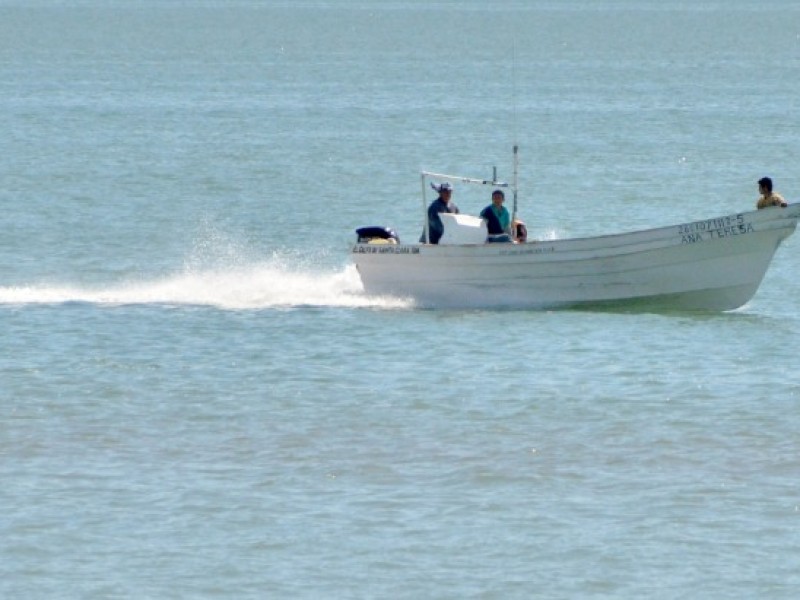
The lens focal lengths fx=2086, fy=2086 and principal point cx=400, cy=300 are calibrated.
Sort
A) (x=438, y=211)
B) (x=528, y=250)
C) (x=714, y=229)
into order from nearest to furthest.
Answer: (x=714, y=229) → (x=528, y=250) → (x=438, y=211)

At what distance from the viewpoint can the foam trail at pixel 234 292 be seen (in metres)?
30.4

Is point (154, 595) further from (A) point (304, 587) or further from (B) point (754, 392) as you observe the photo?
(B) point (754, 392)

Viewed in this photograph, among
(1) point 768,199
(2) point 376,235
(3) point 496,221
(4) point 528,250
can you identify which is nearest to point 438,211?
(3) point 496,221

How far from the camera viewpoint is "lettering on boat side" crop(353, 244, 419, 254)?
28656 millimetres

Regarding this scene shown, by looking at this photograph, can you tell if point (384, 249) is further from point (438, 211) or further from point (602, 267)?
point (602, 267)

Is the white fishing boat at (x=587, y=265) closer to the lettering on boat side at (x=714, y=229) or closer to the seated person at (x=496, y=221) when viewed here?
the lettering on boat side at (x=714, y=229)

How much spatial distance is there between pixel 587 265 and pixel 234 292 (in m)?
5.85

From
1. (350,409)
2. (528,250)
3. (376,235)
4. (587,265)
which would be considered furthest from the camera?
(376,235)

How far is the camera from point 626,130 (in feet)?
230

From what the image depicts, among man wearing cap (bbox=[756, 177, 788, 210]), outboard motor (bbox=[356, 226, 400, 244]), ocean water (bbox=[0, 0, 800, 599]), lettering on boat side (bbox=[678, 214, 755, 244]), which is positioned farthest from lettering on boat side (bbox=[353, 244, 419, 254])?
man wearing cap (bbox=[756, 177, 788, 210])

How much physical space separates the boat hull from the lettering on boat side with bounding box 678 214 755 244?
0.01m

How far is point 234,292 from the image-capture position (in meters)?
31.4

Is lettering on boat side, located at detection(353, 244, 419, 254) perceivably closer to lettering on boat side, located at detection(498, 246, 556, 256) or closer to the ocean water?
the ocean water

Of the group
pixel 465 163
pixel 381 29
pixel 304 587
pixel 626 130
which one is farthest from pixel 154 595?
pixel 381 29
